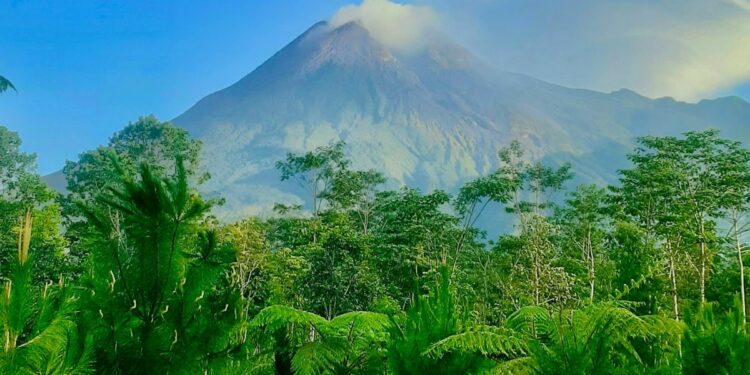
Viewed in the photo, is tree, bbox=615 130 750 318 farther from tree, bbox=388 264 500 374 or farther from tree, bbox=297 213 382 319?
tree, bbox=388 264 500 374

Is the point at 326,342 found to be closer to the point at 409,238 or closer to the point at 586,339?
Answer: the point at 586,339

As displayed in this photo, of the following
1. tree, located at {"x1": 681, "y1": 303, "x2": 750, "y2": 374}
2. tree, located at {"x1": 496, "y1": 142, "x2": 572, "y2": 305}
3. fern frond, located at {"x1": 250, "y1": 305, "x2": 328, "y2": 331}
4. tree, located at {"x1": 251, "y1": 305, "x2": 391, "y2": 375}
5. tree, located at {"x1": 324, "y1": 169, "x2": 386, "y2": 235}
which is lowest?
tree, located at {"x1": 681, "y1": 303, "x2": 750, "y2": 374}

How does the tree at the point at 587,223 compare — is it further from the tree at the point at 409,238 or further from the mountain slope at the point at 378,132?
the mountain slope at the point at 378,132

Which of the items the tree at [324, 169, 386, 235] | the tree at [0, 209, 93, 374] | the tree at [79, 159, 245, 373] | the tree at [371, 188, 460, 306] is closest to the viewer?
the tree at [0, 209, 93, 374]

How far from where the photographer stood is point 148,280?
8.61 feet

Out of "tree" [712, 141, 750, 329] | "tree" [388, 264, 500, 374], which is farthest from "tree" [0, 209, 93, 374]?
"tree" [712, 141, 750, 329]

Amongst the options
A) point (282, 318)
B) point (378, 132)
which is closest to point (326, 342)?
point (282, 318)

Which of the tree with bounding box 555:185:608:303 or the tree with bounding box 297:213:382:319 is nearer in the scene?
the tree with bounding box 297:213:382:319

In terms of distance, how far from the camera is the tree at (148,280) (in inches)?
101

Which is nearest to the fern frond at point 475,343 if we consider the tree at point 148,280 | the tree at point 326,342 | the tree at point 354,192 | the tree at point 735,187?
the tree at point 326,342

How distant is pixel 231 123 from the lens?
18388 centimetres

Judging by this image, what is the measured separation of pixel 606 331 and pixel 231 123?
7341 inches

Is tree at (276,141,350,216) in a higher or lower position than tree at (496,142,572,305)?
higher

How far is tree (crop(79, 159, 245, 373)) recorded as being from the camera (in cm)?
256
